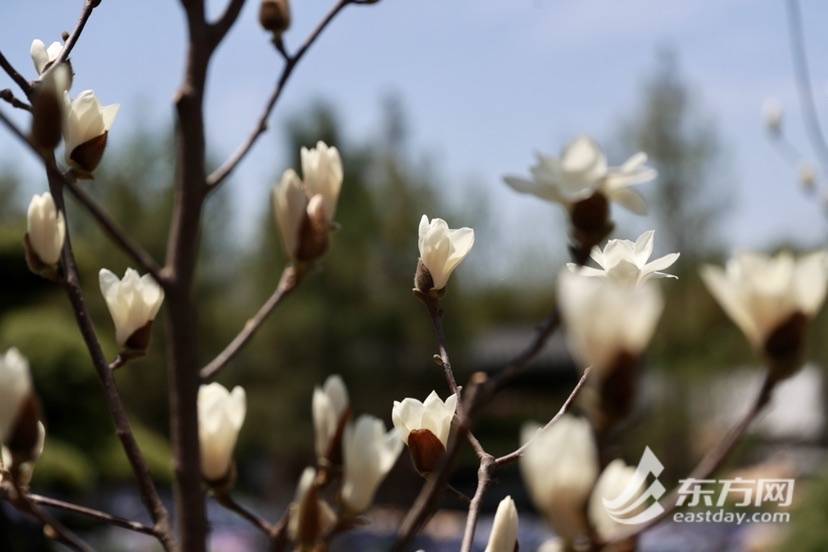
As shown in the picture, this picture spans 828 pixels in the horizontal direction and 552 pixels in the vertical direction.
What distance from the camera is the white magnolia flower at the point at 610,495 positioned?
0.43 meters

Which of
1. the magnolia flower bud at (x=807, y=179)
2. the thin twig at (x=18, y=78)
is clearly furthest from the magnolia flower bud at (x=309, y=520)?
the magnolia flower bud at (x=807, y=179)

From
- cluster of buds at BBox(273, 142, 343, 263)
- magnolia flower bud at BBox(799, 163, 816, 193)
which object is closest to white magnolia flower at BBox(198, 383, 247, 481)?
cluster of buds at BBox(273, 142, 343, 263)

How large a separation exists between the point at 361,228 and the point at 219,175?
28.4 feet

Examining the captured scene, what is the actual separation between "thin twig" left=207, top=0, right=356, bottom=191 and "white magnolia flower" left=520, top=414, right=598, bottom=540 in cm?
22

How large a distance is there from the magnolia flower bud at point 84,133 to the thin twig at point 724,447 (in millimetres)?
427

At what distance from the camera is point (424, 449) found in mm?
648

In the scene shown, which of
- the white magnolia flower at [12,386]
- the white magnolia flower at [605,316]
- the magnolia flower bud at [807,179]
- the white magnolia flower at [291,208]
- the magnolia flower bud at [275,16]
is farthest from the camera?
the magnolia flower bud at [807,179]

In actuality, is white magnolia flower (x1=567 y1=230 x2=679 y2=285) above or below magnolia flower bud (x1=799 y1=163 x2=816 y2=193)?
above

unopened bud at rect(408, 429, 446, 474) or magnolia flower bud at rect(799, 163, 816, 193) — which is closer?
unopened bud at rect(408, 429, 446, 474)

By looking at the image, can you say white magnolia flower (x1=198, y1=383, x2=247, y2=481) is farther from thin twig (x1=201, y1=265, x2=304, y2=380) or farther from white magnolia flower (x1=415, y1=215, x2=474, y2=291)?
white magnolia flower (x1=415, y1=215, x2=474, y2=291)

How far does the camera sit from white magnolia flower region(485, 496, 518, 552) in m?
0.55

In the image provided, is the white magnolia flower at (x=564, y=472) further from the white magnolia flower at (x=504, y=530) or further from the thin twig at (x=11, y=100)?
the thin twig at (x=11, y=100)

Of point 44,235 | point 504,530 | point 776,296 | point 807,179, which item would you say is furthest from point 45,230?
point 807,179

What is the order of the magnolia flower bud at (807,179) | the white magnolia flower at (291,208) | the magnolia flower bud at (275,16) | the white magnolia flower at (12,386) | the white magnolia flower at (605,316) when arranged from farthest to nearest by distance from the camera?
the magnolia flower bud at (807,179) → the magnolia flower bud at (275,16) → the white magnolia flower at (291,208) → the white magnolia flower at (12,386) → the white magnolia flower at (605,316)
